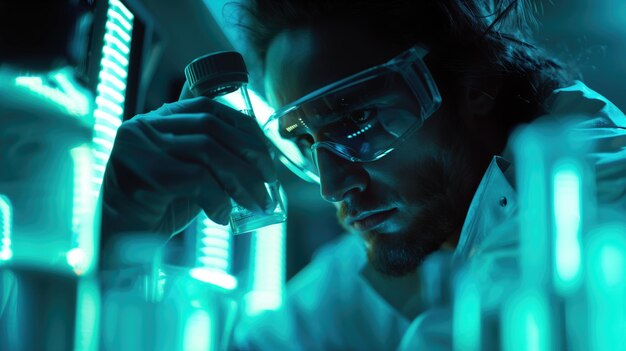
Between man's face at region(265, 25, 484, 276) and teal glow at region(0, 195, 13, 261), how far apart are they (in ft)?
2.13

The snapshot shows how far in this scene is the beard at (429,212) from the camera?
133cm

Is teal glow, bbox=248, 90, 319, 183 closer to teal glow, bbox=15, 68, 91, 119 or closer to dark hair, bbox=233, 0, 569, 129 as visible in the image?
dark hair, bbox=233, 0, 569, 129

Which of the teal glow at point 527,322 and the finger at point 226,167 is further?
the finger at point 226,167

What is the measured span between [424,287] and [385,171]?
374 millimetres

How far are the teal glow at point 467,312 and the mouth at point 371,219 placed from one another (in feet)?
1.85

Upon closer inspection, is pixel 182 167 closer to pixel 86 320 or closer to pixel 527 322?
pixel 86 320

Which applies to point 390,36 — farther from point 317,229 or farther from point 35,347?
point 317,229

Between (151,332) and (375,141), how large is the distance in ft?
2.13

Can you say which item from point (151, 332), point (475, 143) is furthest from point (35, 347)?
point (475, 143)

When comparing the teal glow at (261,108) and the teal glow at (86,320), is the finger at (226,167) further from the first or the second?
the teal glow at (261,108)

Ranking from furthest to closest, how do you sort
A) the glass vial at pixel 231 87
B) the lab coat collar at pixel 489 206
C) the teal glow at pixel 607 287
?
the lab coat collar at pixel 489 206
the glass vial at pixel 231 87
the teal glow at pixel 607 287

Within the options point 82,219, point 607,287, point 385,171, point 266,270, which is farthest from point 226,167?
point 266,270

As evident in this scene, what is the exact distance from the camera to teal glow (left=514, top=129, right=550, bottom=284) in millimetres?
604

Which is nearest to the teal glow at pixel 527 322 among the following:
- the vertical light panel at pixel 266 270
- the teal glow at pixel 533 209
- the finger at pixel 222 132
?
the teal glow at pixel 533 209
